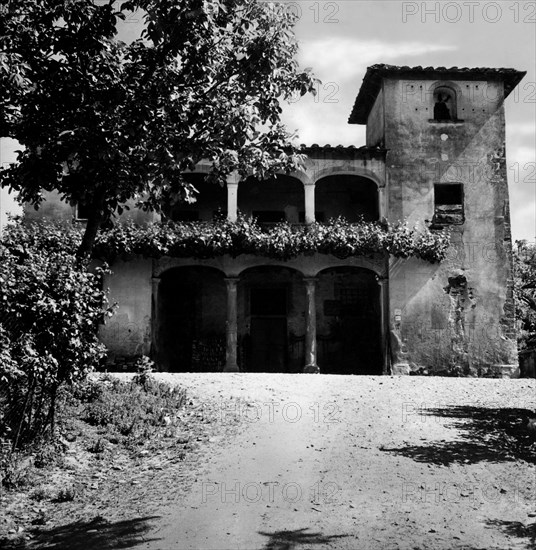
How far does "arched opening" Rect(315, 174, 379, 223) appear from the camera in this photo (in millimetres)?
23297

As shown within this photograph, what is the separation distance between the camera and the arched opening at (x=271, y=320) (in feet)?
74.4

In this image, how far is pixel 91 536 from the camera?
682 centimetres

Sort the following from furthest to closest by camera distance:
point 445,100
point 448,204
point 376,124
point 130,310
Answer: point 376,124 < point 445,100 < point 448,204 < point 130,310

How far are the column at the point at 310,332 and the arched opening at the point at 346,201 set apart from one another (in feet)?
11.8

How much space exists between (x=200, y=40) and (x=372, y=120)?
47.5ft

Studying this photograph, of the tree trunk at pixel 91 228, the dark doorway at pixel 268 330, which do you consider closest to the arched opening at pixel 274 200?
the dark doorway at pixel 268 330

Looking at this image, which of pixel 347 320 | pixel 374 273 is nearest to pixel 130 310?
pixel 347 320

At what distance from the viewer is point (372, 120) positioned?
77.4 feet

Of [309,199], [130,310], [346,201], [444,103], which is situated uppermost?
[444,103]

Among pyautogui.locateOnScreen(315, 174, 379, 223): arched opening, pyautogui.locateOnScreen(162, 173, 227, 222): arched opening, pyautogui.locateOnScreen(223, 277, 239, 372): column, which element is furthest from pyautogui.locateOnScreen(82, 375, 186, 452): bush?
pyautogui.locateOnScreen(315, 174, 379, 223): arched opening

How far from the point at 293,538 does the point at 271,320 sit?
1648 cm

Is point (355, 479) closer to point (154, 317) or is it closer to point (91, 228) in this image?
Result: point (91, 228)

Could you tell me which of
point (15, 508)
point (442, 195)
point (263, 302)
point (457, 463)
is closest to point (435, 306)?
point (442, 195)

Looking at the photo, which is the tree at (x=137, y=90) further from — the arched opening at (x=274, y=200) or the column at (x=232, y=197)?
the arched opening at (x=274, y=200)
